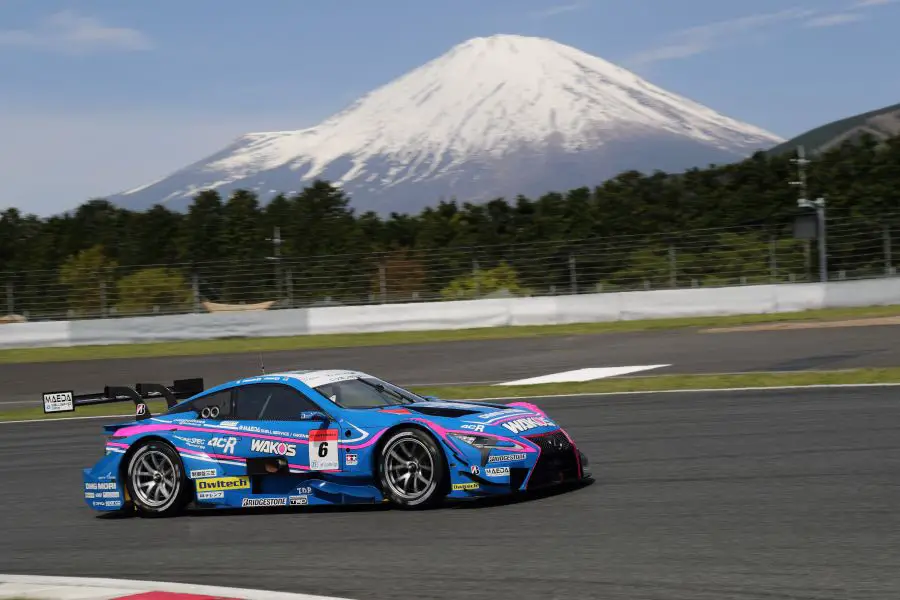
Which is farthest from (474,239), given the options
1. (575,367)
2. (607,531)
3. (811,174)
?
(607,531)

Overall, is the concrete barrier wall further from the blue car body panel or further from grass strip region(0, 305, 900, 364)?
the blue car body panel

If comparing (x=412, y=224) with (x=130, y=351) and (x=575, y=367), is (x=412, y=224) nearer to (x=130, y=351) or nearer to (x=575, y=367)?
(x=130, y=351)

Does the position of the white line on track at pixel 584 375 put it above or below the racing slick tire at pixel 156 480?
above

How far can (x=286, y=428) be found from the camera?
32.6ft

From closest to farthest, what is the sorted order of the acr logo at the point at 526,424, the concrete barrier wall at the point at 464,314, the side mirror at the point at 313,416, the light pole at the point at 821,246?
the acr logo at the point at 526,424 → the side mirror at the point at 313,416 → the concrete barrier wall at the point at 464,314 → the light pole at the point at 821,246

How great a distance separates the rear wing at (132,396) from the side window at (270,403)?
536 millimetres

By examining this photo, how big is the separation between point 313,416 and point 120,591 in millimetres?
2920

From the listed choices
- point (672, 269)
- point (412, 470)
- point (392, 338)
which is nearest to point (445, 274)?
point (392, 338)

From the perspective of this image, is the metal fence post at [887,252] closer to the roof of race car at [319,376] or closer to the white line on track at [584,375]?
the white line on track at [584,375]

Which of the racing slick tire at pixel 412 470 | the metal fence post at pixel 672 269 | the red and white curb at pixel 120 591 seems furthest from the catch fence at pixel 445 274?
the red and white curb at pixel 120 591

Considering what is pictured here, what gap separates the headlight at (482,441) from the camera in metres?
9.10

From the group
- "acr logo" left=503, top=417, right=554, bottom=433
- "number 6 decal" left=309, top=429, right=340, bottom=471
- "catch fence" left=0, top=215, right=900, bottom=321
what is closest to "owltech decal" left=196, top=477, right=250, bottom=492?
"number 6 decal" left=309, top=429, right=340, bottom=471

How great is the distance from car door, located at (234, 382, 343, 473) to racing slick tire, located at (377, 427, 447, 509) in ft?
1.46

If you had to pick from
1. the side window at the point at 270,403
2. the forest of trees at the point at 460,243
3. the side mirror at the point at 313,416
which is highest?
the forest of trees at the point at 460,243
